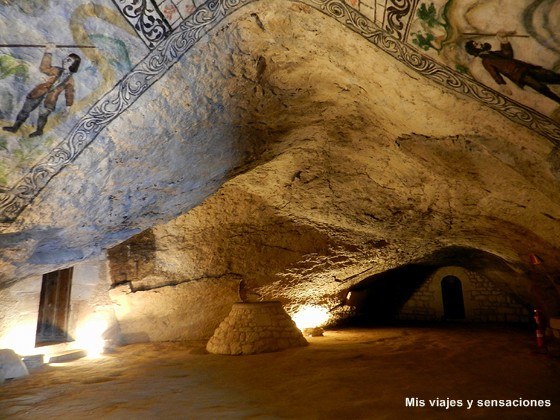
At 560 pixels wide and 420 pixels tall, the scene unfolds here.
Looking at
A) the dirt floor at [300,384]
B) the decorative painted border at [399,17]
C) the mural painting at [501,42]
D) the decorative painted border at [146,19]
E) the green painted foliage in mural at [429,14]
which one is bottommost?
the dirt floor at [300,384]

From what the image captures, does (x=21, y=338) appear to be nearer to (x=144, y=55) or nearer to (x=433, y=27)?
(x=144, y=55)

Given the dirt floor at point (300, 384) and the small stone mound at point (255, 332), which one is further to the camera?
the small stone mound at point (255, 332)

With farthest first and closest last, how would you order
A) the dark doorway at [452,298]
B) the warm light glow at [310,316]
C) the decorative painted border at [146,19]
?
1. the dark doorway at [452,298]
2. the warm light glow at [310,316]
3. the decorative painted border at [146,19]

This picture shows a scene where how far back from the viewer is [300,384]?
3430 mm

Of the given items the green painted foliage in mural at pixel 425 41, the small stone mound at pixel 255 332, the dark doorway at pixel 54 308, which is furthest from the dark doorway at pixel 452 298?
the dark doorway at pixel 54 308

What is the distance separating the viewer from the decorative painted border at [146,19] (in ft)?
9.45

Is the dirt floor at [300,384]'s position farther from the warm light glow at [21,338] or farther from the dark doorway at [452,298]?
the dark doorway at [452,298]

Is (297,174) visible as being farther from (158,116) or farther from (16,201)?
(16,201)

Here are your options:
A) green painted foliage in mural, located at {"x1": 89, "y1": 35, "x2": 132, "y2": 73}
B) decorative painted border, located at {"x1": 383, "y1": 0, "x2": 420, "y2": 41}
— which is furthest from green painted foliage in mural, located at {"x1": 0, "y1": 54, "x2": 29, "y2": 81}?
decorative painted border, located at {"x1": 383, "y1": 0, "x2": 420, "y2": 41}

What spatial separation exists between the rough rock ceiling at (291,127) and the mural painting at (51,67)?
0.02 metres

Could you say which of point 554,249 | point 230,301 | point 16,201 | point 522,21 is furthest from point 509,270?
point 16,201

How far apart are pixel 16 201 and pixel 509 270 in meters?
7.68

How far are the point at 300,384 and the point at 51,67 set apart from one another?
3.49 m

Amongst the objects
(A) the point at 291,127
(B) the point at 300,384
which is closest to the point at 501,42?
(A) the point at 291,127
